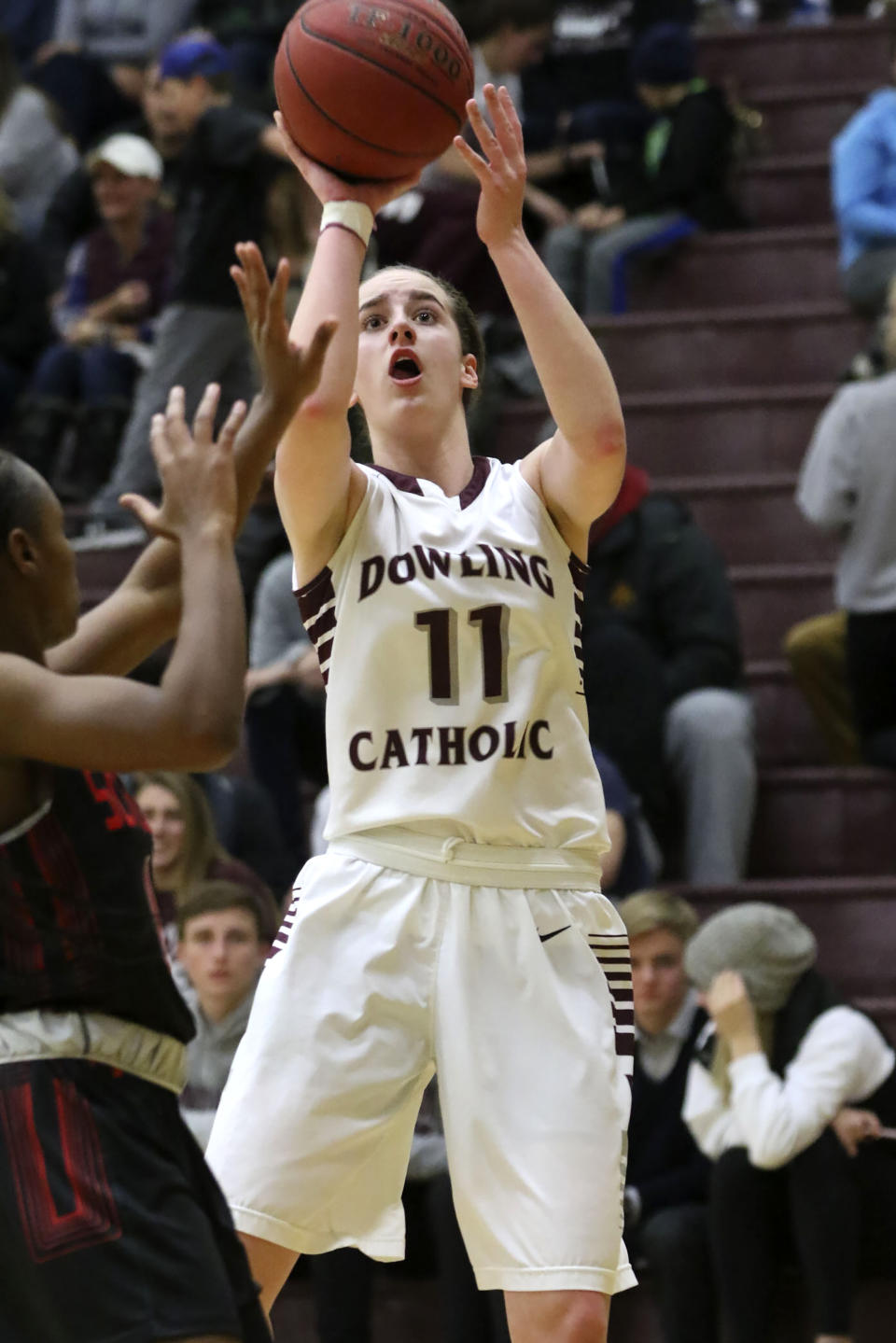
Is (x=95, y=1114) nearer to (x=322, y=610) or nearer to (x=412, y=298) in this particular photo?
(x=322, y=610)

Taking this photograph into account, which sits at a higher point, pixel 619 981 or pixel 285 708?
pixel 285 708

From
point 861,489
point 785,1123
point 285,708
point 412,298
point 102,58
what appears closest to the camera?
point 412,298

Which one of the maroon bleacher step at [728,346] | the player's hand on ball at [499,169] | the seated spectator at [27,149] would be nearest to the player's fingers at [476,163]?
the player's hand on ball at [499,169]

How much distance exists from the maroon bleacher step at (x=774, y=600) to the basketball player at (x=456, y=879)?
173 inches

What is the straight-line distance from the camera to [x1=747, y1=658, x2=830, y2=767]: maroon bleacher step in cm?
784

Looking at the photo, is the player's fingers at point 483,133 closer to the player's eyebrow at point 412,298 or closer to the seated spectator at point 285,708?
the player's eyebrow at point 412,298

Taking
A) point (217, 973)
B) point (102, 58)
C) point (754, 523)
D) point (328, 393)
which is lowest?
point (217, 973)

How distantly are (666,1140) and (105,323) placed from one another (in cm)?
533

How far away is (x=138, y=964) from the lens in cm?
296

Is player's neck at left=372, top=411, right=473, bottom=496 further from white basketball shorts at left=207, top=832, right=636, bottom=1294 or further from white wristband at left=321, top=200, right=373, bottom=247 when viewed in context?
white basketball shorts at left=207, top=832, right=636, bottom=1294

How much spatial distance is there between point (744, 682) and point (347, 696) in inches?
Answer: 164

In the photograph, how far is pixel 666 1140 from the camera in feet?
20.1

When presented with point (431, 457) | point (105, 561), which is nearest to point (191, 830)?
point (105, 561)

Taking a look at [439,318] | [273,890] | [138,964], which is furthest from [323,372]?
[273,890]
